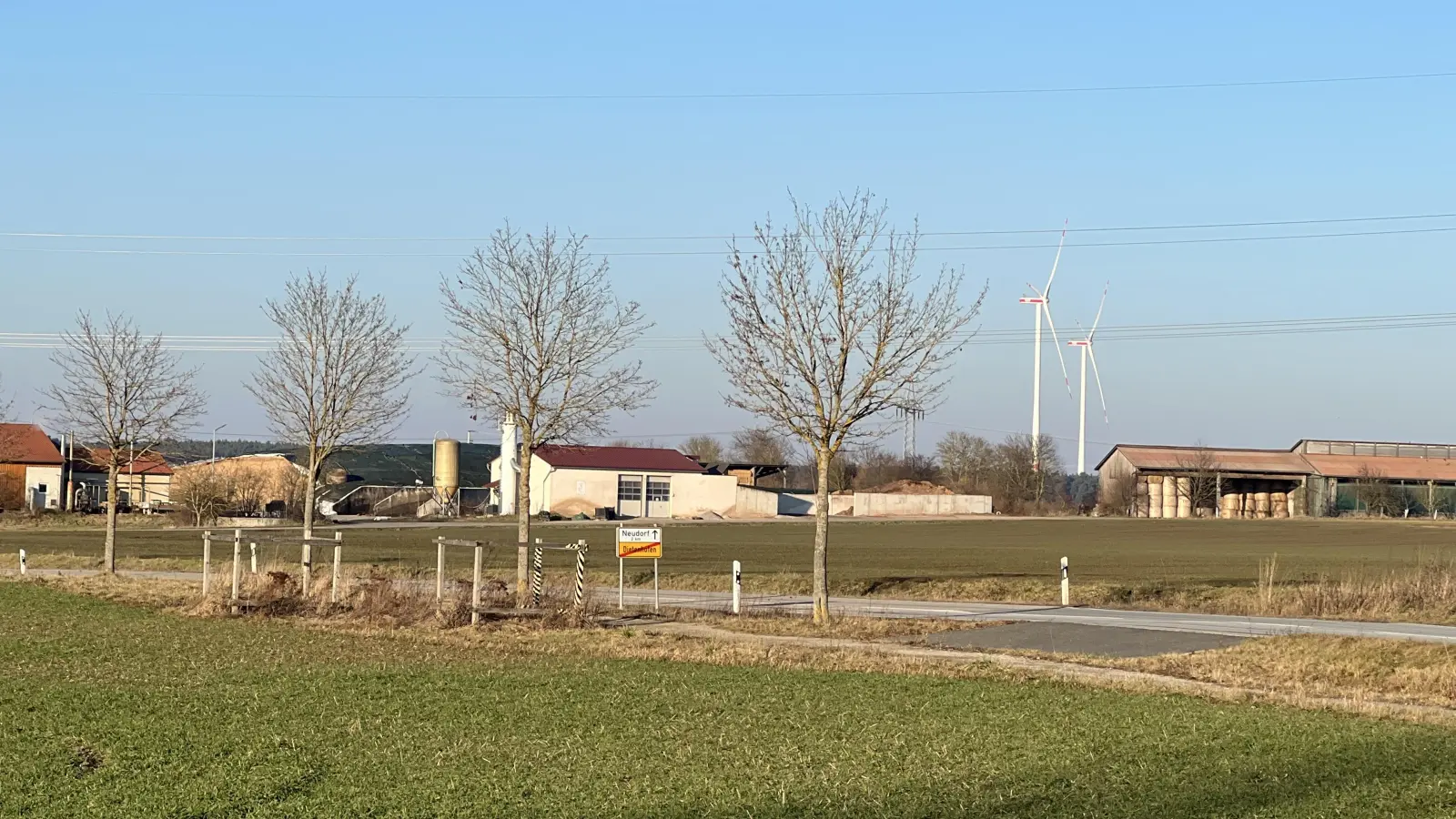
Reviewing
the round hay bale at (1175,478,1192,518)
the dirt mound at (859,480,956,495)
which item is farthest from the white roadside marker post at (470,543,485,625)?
the dirt mound at (859,480,956,495)

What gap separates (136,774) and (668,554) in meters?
45.7

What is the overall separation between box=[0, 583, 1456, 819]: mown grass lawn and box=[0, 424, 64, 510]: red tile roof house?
9610cm

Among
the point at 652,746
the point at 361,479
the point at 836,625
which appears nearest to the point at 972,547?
the point at 836,625

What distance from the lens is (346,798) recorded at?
1061 cm

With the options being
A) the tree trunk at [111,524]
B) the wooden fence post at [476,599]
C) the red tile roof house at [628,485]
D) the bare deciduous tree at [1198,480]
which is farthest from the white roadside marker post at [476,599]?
the bare deciduous tree at [1198,480]

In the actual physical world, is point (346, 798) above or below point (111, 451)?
below

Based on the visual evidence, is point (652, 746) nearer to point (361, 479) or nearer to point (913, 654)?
point (913, 654)

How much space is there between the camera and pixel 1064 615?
29734mm

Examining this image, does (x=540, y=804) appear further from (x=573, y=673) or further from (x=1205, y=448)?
(x=1205, y=448)

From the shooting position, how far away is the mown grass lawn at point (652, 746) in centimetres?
1044

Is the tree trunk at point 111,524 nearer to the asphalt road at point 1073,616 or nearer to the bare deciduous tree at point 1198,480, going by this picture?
the asphalt road at point 1073,616

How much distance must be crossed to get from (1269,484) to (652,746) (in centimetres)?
12320

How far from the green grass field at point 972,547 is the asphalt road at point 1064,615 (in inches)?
276

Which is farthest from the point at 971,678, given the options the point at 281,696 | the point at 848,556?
the point at 848,556
